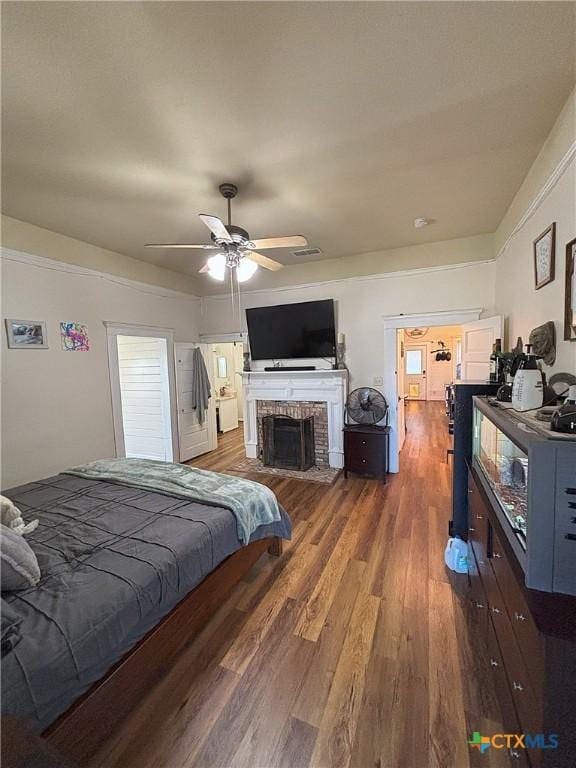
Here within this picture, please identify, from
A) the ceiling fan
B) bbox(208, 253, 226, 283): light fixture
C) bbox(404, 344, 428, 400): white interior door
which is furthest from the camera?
bbox(404, 344, 428, 400): white interior door

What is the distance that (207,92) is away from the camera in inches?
61.8


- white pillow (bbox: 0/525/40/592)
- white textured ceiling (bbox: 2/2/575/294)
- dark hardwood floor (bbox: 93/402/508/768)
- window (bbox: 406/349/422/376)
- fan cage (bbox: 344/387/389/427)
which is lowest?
dark hardwood floor (bbox: 93/402/508/768)

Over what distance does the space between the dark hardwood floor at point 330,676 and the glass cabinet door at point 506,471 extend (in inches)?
35.0

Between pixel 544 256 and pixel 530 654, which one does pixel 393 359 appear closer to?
pixel 544 256

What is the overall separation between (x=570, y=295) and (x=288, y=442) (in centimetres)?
352

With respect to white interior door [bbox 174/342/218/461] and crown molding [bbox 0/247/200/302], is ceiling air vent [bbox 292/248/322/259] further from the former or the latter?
white interior door [bbox 174/342/218/461]

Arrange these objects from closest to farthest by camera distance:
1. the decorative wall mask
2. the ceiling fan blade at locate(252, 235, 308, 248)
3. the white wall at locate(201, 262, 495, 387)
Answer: the decorative wall mask
the ceiling fan blade at locate(252, 235, 308, 248)
the white wall at locate(201, 262, 495, 387)

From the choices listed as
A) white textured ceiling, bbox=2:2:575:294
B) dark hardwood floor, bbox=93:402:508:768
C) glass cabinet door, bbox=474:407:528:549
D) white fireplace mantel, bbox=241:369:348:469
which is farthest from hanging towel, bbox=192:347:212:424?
glass cabinet door, bbox=474:407:528:549

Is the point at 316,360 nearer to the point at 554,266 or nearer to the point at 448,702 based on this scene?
the point at 554,266

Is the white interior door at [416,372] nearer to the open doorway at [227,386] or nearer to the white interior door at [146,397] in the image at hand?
the open doorway at [227,386]

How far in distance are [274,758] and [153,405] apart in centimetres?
435

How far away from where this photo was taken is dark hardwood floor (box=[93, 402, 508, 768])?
122 cm

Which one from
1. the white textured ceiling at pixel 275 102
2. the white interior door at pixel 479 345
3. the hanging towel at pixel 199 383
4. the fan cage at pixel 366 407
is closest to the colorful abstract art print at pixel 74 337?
the white textured ceiling at pixel 275 102

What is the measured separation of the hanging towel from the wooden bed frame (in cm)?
341
